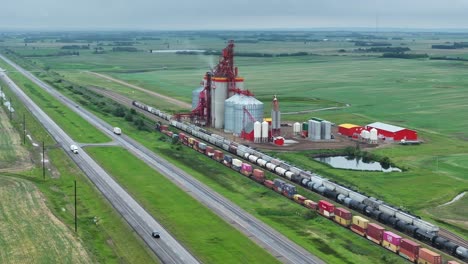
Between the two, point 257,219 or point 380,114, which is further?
point 380,114

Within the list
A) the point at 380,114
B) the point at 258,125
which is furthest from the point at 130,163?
the point at 380,114

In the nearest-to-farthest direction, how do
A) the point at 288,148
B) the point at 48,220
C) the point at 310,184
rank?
the point at 48,220 → the point at 310,184 → the point at 288,148

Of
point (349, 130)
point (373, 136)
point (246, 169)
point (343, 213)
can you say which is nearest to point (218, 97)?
point (349, 130)

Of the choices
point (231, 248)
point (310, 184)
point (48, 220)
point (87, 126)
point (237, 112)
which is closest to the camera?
point (231, 248)

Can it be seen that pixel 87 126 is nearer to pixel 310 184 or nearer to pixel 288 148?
pixel 288 148

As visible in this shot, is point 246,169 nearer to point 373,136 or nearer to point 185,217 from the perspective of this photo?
point 185,217

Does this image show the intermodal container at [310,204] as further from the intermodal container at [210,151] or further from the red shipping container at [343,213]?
the intermodal container at [210,151]
